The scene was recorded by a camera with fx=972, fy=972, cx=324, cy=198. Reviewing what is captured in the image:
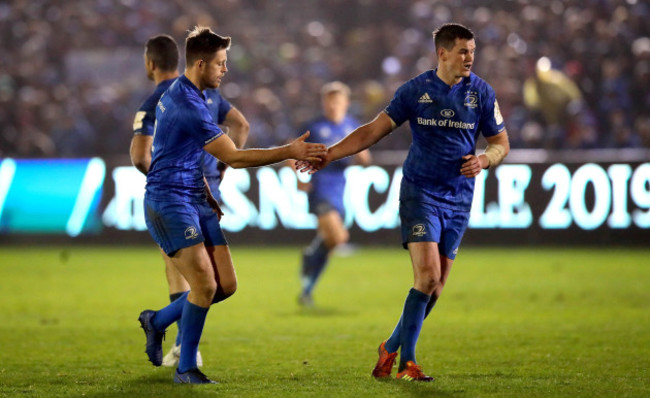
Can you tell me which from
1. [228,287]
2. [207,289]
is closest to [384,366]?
[228,287]

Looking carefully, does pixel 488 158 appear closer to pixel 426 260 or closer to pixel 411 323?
pixel 426 260

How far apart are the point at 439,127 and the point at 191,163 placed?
64.3 inches

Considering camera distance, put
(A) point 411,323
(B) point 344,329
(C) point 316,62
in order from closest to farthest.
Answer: (A) point 411,323, (B) point 344,329, (C) point 316,62

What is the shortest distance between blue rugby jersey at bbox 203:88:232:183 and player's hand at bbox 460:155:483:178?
6.49 ft

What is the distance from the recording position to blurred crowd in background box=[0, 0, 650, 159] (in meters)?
17.7

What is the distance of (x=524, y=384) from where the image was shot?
6051 millimetres

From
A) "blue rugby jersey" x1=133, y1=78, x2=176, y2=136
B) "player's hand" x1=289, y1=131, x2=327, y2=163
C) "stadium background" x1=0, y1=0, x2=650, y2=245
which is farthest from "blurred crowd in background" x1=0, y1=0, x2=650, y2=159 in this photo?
"player's hand" x1=289, y1=131, x2=327, y2=163

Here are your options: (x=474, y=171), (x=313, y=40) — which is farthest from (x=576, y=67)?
(x=474, y=171)

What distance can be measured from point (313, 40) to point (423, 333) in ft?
45.8

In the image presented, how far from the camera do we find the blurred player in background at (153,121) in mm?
6961

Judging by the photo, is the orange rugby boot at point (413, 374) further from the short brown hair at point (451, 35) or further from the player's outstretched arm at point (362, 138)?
the short brown hair at point (451, 35)

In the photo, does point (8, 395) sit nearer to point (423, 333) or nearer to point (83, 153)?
point (423, 333)

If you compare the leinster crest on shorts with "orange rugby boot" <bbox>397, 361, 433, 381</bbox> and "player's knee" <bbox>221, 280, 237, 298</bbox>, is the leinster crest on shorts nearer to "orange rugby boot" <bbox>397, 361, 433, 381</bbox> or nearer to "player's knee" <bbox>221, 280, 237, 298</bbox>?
"orange rugby boot" <bbox>397, 361, 433, 381</bbox>

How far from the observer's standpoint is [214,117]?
7305 mm
